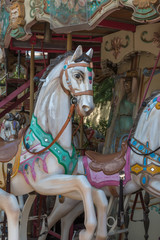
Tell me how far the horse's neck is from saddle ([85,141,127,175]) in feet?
2.40

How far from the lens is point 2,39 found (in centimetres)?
602

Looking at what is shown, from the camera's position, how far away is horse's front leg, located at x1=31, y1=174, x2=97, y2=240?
12.0 feet

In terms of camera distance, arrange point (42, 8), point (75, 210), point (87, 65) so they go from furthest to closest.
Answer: point (75, 210), point (42, 8), point (87, 65)

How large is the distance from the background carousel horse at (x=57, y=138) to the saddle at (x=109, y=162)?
570 mm

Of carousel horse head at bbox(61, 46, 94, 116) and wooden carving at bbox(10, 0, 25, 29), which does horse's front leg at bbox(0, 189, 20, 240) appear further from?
wooden carving at bbox(10, 0, 25, 29)


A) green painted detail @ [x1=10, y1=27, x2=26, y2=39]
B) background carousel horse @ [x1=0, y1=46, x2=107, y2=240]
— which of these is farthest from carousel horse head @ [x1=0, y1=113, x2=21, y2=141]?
background carousel horse @ [x1=0, y1=46, x2=107, y2=240]

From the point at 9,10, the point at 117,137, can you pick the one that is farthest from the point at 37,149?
the point at 117,137

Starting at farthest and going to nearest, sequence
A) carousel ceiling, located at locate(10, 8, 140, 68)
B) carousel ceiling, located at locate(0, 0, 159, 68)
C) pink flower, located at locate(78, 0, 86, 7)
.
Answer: carousel ceiling, located at locate(10, 8, 140, 68)
pink flower, located at locate(78, 0, 86, 7)
carousel ceiling, located at locate(0, 0, 159, 68)

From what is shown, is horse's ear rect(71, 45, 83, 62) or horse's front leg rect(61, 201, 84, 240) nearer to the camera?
horse's ear rect(71, 45, 83, 62)

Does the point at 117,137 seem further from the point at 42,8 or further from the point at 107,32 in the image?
the point at 42,8

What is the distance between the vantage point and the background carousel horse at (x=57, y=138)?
151 inches

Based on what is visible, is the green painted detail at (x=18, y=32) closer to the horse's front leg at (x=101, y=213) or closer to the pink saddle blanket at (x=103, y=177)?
the pink saddle blanket at (x=103, y=177)

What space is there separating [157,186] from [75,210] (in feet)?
4.48

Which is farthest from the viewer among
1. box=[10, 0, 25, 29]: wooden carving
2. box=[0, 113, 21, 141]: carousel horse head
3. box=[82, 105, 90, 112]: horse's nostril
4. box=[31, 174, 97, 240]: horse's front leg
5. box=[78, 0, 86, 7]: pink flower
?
box=[0, 113, 21, 141]: carousel horse head
